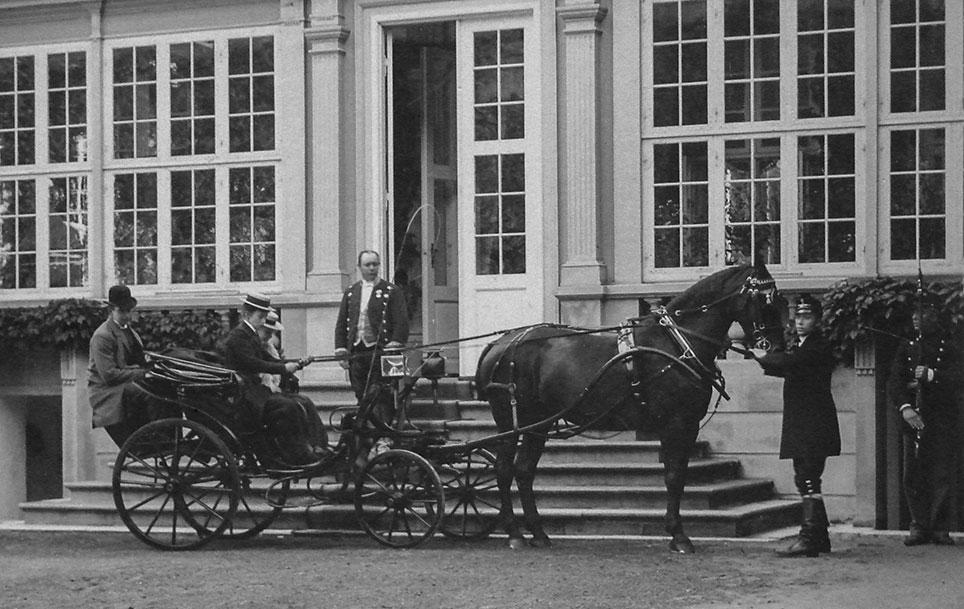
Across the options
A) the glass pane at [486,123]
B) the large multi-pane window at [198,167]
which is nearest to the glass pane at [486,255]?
the glass pane at [486,123]

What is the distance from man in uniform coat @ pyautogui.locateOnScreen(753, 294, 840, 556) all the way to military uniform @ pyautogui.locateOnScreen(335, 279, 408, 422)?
Result: 3.19 metres

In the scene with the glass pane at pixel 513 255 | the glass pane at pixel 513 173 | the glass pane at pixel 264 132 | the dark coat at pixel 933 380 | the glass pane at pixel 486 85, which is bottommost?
the dark coat at pixel 933 380

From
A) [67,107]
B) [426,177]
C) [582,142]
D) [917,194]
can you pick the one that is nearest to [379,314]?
[582,142]

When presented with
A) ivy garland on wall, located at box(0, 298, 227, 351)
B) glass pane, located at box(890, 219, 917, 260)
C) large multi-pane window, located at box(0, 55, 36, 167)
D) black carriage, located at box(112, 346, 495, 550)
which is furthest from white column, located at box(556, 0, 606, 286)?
large multi-pane window, located at box(0, 55, 36, 167)

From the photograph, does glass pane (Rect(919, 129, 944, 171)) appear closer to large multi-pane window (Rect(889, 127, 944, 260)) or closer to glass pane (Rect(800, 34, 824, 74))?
large multi-pane window (Rect(889, 127, 944, 260))

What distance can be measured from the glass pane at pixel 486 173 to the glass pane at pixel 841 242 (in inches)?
124

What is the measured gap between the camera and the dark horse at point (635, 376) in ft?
38.6

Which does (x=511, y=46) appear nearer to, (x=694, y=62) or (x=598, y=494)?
(x=694, y=62)

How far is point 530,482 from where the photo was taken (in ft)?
39.9

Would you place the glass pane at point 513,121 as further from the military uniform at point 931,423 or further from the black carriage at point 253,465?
the military uniform at point 931,423

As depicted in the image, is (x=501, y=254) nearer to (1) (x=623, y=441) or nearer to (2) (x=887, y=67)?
(1) (x=623, y=441)

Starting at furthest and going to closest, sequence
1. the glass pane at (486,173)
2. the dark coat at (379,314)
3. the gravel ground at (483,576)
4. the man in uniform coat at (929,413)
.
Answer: the glass pane at (486,173)
the dark coat at (379,314)
the man in uniform coat at (929,413)
the gravel ground at (483,576)

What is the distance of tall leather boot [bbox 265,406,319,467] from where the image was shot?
487 inches

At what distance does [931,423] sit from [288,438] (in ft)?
15.6
